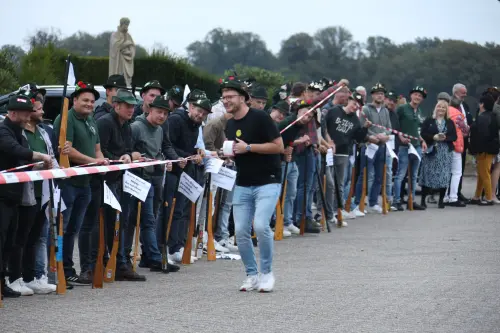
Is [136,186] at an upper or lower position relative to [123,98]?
lower

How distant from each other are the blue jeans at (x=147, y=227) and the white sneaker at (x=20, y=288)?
73.3 inches

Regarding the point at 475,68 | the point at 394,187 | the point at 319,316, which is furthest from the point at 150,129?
the point at 475,68

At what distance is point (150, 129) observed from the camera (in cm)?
1241

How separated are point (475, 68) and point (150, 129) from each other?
46261 mm

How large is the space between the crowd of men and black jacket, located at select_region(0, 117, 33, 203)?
1 centimetres

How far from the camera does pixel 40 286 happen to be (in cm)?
1037

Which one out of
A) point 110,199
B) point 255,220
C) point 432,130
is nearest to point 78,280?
point 110,199

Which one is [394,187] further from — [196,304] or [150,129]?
[196,304]

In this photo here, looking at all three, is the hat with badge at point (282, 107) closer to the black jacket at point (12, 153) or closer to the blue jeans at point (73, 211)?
the blue jeans at point (73, 211)

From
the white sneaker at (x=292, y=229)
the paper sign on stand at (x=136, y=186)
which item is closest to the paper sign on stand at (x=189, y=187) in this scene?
the paper sign on stand at (x=136, y=186)

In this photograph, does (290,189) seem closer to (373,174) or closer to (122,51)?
(373,174)

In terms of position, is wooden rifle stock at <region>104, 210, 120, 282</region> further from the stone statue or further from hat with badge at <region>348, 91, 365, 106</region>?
the stone statue

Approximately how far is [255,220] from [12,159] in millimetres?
2464

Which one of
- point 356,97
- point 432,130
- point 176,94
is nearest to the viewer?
point 176,94
